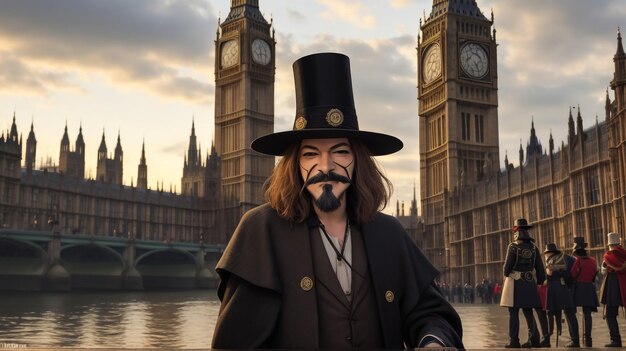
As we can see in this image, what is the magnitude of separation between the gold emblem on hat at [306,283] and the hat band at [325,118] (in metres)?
0.70

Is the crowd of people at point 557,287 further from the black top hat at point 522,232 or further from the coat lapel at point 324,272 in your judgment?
the coat lapel at point 324,272

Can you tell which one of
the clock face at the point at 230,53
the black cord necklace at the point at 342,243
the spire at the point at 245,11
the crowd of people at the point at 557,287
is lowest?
the crowd of people at the point at 557,287

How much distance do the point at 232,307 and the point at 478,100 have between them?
62.0m

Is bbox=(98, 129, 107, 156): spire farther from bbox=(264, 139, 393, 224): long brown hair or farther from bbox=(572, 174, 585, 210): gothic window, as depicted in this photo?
bbox=(264, 139, 393, 224): long brown hair

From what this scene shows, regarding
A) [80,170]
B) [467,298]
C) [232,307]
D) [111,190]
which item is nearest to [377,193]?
[232,307]

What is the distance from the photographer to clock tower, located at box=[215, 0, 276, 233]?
80188 mm

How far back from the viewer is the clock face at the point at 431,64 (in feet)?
207

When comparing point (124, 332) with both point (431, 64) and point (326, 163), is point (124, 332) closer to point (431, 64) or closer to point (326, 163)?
point (326, 163)

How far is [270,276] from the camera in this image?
9.48 ft

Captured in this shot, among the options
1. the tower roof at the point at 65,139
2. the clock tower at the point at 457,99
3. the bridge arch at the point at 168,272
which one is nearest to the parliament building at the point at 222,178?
the tower roof at the point at 65,139

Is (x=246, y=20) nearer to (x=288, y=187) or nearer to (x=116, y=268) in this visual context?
(x=116, y=268)

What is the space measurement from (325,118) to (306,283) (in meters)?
0.77

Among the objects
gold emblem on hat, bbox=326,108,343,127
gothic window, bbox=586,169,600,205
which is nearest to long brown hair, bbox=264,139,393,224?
gold emblem on hat, bbox=326,108,343,127

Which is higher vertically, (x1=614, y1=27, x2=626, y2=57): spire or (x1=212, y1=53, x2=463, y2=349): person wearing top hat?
(x1=614, y1=27, x2=626, y2=57): spire
